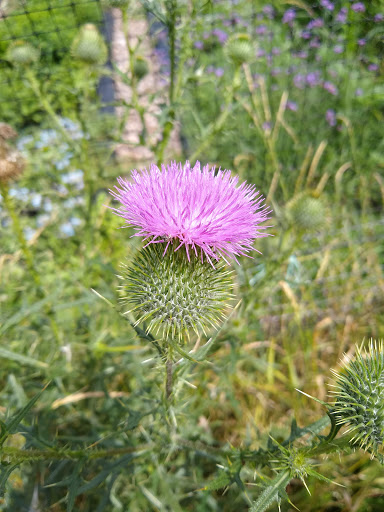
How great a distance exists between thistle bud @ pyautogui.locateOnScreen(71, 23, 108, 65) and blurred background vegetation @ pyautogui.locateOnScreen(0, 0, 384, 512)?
10.9 inches

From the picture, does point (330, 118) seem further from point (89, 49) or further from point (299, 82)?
point (89, 49)

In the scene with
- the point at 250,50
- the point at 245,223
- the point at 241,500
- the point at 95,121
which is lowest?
the point at 241,500

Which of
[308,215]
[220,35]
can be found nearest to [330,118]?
[220,35]

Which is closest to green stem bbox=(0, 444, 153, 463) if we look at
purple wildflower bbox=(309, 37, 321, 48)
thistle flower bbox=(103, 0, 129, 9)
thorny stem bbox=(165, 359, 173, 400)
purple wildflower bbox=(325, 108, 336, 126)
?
thorny stem bbox=(165, 359, 173, 400)

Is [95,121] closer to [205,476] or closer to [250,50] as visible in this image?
[250,50]

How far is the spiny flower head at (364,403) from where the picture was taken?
3.95 ft

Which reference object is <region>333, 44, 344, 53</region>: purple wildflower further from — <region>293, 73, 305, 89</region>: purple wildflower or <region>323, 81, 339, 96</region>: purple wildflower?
<region>293, 73, 305, 89</region>: purple wildflower

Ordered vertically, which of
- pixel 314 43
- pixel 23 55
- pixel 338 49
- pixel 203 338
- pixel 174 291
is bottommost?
pixel 203 338

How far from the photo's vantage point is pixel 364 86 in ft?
20.5

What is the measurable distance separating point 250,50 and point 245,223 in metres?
2.08

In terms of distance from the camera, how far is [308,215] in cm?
257

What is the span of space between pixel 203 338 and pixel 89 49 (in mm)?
2203

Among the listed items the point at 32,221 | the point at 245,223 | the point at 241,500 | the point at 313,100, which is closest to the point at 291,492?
the point at 241,500

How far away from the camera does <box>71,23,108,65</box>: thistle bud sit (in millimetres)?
2811
